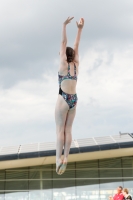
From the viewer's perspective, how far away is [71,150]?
2044 centimetres

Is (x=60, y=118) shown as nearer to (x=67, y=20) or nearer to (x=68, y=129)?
(x=68, y=129)

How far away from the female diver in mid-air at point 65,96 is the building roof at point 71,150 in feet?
48.1

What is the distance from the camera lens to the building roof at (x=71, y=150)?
2030 centimetres

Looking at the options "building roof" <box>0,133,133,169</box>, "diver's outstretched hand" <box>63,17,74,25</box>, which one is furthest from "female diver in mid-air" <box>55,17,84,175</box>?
"building roof" <box>0,133,133,169</box>

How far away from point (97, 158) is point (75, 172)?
1385 mm

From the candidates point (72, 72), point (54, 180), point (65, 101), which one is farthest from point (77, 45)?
point (54, 180)

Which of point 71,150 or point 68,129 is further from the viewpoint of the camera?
point 71,150

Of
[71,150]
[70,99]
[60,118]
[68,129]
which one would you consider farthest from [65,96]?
[71,150]

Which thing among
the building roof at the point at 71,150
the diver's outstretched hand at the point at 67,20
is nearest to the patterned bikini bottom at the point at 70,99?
the diver's outstretched hand at the point at 67,20

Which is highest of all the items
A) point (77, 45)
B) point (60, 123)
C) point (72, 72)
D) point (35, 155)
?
point (35, 155)

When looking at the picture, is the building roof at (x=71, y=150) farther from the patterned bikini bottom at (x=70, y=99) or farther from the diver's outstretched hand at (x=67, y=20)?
the diver's outstretched hand at (x=67, y=20)

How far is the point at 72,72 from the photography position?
5.68 metres

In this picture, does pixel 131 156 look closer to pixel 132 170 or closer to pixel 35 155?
pixel 132 170

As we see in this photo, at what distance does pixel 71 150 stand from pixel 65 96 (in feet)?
49.2
